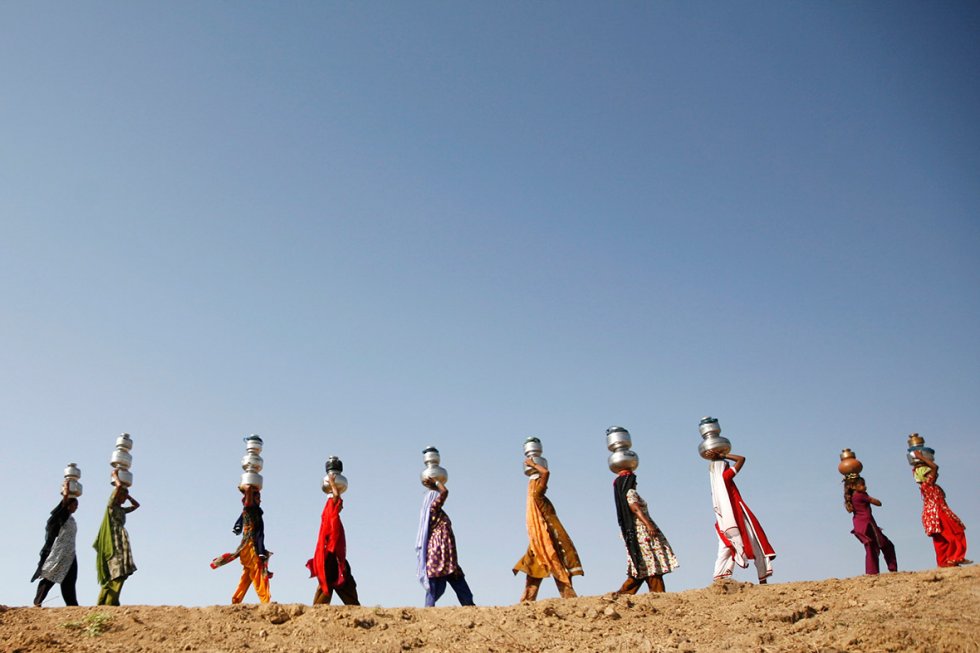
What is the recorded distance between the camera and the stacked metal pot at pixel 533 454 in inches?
444

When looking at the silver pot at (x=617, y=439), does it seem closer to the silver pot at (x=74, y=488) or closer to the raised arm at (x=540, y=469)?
the raised arm at (x=540, y=469)

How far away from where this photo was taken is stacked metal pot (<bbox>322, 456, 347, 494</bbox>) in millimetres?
11812

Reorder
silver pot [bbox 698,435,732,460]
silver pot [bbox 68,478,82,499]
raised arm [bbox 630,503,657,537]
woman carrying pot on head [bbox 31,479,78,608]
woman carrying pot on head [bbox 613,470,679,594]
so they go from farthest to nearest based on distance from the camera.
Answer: silver pot [bbox 68,478,82,499] → woman carrying pot on head [bbox 31,479,78,608] → silver pot [bbox 698,435,732,460] → raised arm [bbox 630,503,657,537] → woman carrying pot on head [bbox 613,470,679,594]

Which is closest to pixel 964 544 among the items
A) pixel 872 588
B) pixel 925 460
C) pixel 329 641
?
pixel 925 460

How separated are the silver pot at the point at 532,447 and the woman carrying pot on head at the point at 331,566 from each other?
294 centimetres

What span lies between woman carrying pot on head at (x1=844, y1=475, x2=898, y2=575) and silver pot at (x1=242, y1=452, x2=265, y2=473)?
893 centimetres

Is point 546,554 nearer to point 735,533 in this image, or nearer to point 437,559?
point 437,559

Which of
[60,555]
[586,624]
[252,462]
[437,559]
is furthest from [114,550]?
[586,624]

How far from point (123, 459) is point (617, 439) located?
25.1 ft

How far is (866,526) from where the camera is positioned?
35.4 ft

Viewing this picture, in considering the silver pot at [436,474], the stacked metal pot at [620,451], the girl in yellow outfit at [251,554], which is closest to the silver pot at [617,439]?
the stacked metal pot at [620,451]

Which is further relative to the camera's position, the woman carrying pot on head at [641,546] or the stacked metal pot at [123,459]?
the stacked metal pot at [123,459]

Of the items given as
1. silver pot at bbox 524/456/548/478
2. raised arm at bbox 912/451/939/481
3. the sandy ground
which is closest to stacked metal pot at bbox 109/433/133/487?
the sandy ground

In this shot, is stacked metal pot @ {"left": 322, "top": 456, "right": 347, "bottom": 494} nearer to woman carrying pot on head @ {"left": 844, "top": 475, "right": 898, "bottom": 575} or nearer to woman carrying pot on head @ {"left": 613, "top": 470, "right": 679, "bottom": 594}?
woman carrying pot on head @ {"left": 613, "top": 470, "right": 679, "bottom": 594}
